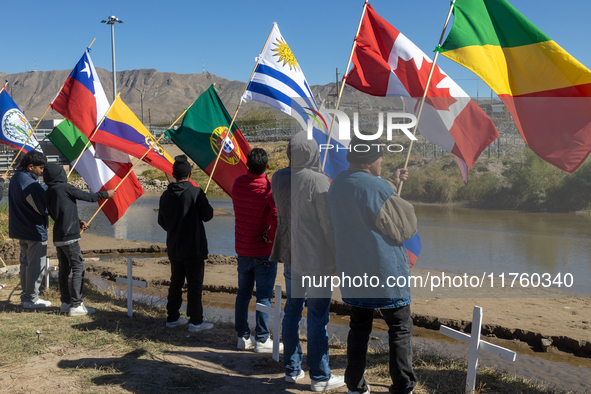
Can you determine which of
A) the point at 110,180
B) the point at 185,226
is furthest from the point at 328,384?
the point at 110,180

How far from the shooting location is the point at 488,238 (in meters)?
14.2

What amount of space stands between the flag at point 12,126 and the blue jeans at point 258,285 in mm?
5921

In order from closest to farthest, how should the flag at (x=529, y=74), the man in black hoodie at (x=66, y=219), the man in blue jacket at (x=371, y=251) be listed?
1. the man in blue jacket at (x=371, y=251)
2. the flag at (x=529, y=74)
3. the man in black hoodie at (x=66, y=219)

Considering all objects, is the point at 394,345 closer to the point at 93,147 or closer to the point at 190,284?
the point at 190,284

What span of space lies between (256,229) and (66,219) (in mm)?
2572

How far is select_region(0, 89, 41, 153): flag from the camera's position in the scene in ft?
29.1

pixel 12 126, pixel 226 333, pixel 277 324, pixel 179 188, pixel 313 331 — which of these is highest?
pixel 12 126

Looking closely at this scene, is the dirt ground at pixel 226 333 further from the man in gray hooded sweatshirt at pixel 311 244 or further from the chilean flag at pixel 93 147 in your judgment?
the chilean flag at pixel 93 147

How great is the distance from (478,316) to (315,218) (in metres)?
1.49

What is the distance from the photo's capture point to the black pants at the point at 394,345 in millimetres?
3338

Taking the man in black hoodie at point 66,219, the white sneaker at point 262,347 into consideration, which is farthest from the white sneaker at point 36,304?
the white sneaker at point 262,347

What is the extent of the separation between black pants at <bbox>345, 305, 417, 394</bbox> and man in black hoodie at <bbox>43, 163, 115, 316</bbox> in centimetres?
373

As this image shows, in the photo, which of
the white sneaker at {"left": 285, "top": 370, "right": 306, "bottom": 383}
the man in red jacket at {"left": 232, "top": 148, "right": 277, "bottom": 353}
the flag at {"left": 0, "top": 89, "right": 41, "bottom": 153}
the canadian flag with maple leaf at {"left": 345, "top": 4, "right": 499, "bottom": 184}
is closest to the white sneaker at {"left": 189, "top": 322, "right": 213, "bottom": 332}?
the man in red jacket at {"left": 232, "top": 148, "right": 277, "bottom": 353}

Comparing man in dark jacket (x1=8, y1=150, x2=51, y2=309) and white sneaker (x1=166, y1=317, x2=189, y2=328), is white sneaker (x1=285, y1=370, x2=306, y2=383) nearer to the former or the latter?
white sneaker (x1=166, y1=317, x2=189, y2=328)
